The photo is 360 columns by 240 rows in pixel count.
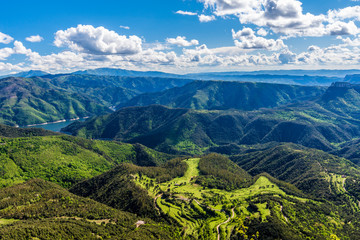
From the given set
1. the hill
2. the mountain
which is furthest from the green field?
the hill

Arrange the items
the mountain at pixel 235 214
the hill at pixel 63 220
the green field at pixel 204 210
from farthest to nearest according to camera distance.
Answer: the green field at pixel 204 210, the mountain at pixel 235 214, the hill at pixel 63 220

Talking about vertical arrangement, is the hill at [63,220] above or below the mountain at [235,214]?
above

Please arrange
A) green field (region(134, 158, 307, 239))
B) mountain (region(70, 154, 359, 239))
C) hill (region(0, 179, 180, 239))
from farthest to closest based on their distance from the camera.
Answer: green field (region(134, 158, 307, 239)) → mountain (region(70, 154, 359, 239)) → hill (region(0, 179, 180, 239))

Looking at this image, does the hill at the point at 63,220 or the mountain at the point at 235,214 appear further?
the mountain at the point at 235,214

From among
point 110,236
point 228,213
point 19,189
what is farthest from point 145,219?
point 19,189

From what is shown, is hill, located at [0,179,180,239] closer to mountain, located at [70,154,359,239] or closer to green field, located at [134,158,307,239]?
green field, located at [134,158,307,239]

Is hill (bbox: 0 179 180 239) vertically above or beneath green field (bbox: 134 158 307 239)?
above

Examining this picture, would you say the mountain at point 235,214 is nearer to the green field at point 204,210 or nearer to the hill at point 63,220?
the green field at point 204,210

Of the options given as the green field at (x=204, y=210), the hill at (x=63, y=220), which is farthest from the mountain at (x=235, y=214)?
the hill at (x=63, y=220)

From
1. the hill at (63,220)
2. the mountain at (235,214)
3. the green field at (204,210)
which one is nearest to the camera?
the hill at (63,220)
